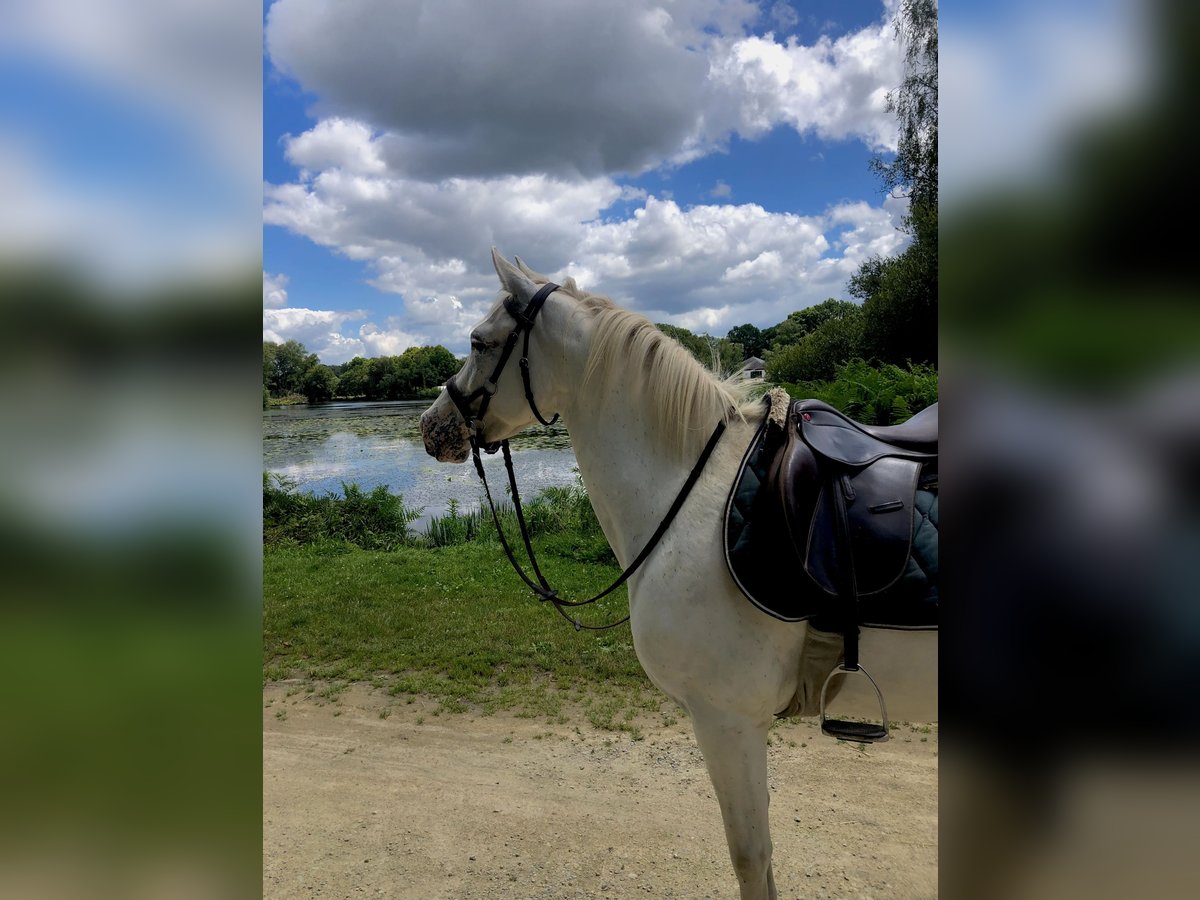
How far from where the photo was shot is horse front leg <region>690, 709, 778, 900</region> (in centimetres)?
207

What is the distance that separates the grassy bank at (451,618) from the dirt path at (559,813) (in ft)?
1.66

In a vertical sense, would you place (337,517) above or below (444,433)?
below

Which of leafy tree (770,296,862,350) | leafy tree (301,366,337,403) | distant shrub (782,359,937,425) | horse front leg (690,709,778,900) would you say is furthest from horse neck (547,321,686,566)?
leafy tree (770,296,862,350)

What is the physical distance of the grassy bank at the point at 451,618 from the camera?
201 inches

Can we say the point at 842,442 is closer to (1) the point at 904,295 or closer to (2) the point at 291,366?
(1) the point at 904,295

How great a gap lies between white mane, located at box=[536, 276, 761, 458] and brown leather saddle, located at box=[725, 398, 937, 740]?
233 mm

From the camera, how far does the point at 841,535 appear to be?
1997 millimetres

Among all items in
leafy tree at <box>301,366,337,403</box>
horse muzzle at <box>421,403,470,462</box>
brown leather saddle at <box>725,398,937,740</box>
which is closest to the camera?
brown leather saddle at <box>725,398,937,740</box>

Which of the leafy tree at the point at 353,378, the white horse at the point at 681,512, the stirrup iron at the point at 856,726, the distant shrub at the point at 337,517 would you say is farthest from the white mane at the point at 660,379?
the leafy tree at the point at 353,378

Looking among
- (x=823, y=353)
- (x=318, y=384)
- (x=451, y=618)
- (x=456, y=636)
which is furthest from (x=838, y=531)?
(x=318, y=384)

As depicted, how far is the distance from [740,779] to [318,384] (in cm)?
2088

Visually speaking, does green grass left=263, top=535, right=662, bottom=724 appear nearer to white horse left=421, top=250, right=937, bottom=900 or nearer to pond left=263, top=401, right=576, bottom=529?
pond left=263, top=401, right=576, bottom=529
